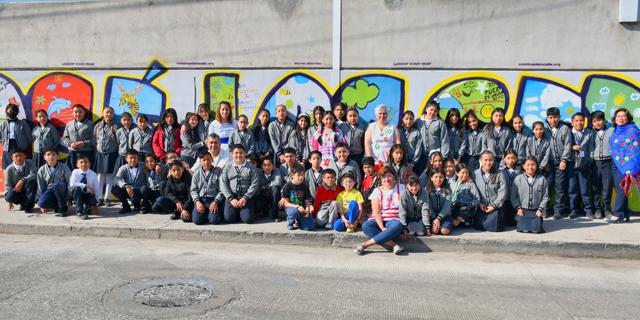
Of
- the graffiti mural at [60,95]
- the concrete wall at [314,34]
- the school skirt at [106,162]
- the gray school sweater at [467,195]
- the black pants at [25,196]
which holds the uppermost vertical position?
the concrete wall at [314,34]

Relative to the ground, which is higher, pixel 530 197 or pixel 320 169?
pixel 320 169

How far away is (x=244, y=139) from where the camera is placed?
8812mm

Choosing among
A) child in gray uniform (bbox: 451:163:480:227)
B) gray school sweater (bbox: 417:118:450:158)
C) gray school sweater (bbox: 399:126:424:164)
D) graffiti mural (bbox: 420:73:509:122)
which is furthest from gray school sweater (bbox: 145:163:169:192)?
graffiti mural (bbox: 420:73:509:122)

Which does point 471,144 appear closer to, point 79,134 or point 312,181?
point 312,181

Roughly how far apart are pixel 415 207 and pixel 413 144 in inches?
64.9

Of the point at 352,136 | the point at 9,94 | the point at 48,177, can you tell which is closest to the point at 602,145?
the point at 352,136

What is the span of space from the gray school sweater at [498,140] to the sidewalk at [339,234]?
52.9 inches

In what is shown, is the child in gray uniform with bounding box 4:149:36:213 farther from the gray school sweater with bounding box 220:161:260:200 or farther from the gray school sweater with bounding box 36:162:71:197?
the gray school sweater with bounding box 220:161:260:200

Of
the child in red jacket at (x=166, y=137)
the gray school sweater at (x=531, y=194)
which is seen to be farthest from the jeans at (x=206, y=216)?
the gray school sweater at (x=531, y=194)

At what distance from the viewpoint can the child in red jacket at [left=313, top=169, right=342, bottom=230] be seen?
7.36 meters

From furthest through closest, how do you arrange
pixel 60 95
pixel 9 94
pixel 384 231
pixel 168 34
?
1. pixel 9 94
2. pixel 60 95
3. pixel 168 34
4. pixel 384 231

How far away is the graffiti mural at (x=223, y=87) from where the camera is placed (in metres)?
9.70

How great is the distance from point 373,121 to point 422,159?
1281mm

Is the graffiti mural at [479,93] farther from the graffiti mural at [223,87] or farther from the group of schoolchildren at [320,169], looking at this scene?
the graffiti mural at [223,87]
